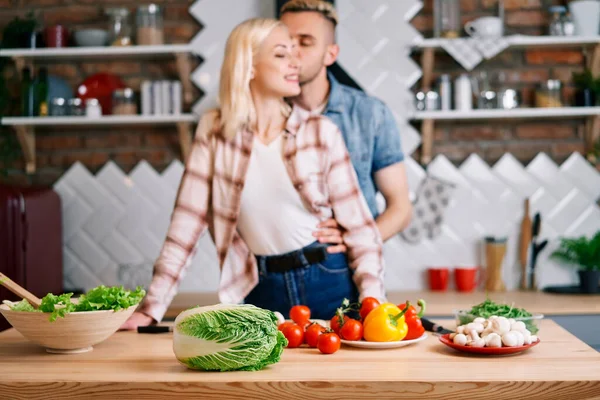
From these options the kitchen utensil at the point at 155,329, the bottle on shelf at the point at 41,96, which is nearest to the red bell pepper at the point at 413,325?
the kitchen utensil at the point at 155,329

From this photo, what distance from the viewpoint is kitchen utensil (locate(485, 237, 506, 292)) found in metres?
3.98

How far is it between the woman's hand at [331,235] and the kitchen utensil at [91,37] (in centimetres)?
192

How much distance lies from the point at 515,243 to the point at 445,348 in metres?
2.29

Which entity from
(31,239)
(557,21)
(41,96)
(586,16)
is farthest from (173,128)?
(586,16)

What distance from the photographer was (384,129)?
336 cm

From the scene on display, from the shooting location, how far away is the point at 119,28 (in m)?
4.03

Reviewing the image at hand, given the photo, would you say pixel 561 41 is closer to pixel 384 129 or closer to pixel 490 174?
pixel 490 174

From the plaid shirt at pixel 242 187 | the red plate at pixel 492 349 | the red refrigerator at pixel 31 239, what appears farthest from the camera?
the red refrigerator at pixel 31 239

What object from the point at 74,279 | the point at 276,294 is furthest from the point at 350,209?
the point at 74,279

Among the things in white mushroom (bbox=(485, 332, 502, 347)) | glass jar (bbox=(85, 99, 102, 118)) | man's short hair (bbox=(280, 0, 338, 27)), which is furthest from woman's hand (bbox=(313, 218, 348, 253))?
glass jar (bbox=(85, 99, 102, 118))

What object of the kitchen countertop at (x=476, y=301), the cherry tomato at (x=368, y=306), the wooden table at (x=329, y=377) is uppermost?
the cherry tomato at (x=368, y=306)

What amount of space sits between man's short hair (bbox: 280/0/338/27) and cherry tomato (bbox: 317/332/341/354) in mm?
1955

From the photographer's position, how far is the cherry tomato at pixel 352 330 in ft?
6.37

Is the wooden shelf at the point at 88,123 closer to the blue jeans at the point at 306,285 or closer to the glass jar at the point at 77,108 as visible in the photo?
the glass jar at the point at 77,108
